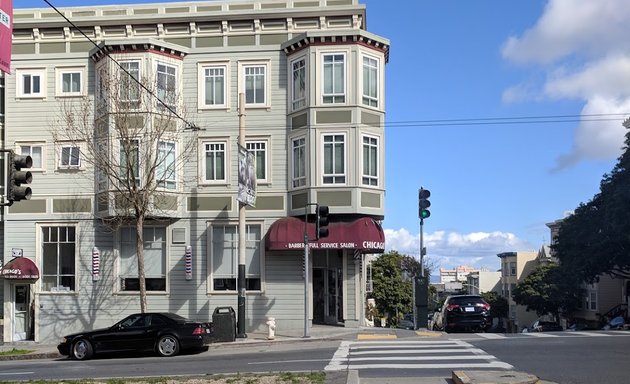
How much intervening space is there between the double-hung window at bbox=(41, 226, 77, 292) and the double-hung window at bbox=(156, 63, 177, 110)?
Result: 6516mm

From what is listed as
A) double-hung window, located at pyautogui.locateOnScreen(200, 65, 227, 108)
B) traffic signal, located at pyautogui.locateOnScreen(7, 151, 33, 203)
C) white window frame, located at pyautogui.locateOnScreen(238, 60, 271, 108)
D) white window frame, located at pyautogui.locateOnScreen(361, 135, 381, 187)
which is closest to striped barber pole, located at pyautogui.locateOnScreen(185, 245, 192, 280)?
double-hung window, located at pyautogui.locateOnScreen(200, 65, 227, 108)

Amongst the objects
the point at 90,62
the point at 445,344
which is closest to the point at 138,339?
the point at 445,344

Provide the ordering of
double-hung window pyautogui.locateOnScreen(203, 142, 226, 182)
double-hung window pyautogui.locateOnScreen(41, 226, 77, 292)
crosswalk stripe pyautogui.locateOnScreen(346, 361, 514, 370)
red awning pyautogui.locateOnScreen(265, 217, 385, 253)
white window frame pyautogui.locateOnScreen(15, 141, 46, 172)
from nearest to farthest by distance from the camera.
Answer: crosswalk stripe pyautogui.locateOnScreen(346, 361, 514, 370)
red awning pyautogui.locateOnScreen(265, 217, 385, 253)
double-hung window pyautogui.locateOnScreen(203, 142, 226, 182)
double-hung window pyautogui.locateOnScreen(41, 226, 77, 292)
white window frame pyautogui.locateOnScreen(15, 141, 46, 172)

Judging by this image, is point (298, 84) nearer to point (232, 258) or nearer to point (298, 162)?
point (298, 162)

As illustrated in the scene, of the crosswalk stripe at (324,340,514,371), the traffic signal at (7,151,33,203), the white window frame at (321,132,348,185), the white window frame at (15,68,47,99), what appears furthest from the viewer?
the white window frame at (15,68,47,99)

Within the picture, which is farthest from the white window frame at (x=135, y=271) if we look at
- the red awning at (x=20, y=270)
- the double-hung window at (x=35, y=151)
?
the double-hung window at (x=35, y=151)

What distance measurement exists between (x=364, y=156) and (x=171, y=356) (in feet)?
36.1

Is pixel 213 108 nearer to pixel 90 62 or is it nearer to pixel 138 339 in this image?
pixel 90 62

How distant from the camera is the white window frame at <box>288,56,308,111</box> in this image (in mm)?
27445

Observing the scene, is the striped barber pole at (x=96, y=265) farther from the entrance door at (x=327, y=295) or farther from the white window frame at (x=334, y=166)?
the white window frame at (x=334, y=166)

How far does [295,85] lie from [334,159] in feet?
11.5

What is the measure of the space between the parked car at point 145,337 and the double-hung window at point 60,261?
8.05 metres

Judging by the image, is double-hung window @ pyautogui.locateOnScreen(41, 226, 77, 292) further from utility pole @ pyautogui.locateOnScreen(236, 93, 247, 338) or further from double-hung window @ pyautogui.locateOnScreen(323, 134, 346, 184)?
double-hung window @ pyautogui.locateOnScreen(323, 134, 346, 184)

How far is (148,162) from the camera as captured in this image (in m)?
26.0
